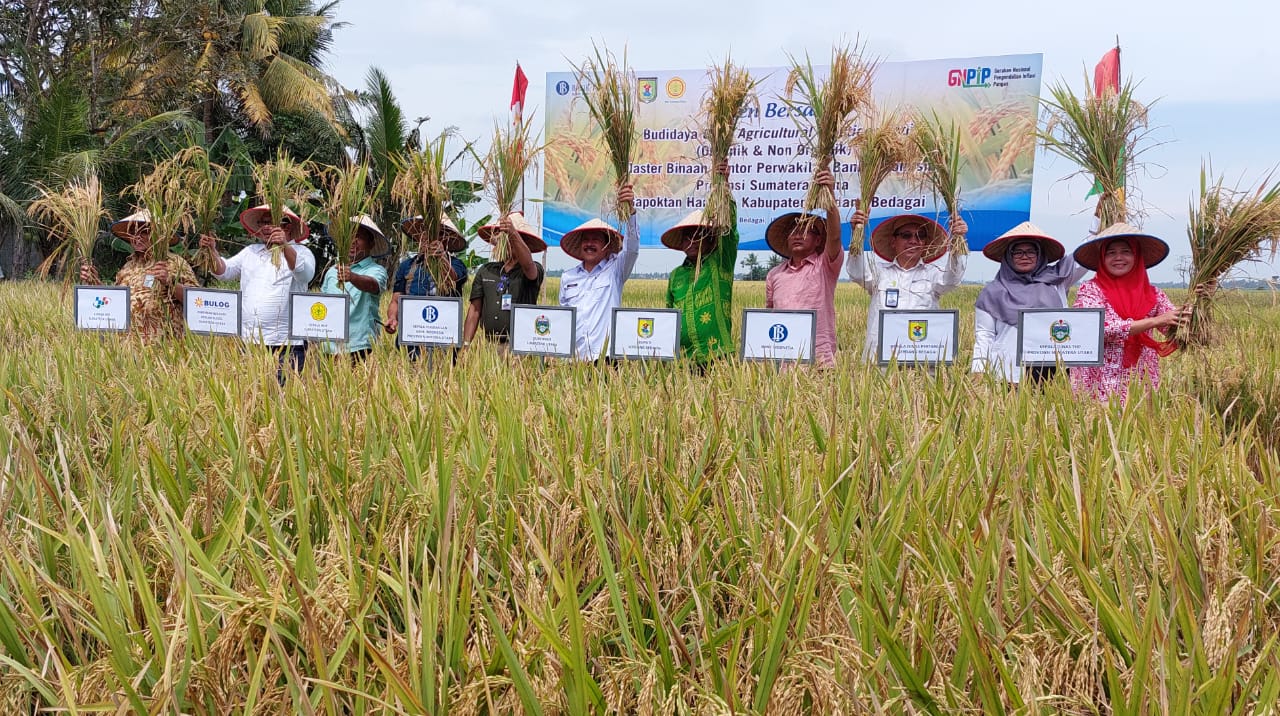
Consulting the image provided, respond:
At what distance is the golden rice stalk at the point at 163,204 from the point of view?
4078 mm

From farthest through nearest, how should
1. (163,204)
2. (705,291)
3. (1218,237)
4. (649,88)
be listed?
1. (649,88)
2. (163,204)
3. (705,291)
4. (1218,237)

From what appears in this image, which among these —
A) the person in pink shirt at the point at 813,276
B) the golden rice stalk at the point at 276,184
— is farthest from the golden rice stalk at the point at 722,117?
the golden rice stalk at the point at 276,184

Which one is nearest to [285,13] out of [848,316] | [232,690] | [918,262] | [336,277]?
[848,316]

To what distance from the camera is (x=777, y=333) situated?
3.21m

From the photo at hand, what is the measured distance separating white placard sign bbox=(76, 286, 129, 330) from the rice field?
2.31m

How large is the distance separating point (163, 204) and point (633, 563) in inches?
159

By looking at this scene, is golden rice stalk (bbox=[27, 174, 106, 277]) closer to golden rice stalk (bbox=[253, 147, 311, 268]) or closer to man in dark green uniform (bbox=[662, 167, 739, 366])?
golden rice stalk (bbox=[253, 147, 311, 268])

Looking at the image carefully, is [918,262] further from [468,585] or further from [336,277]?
[468,585]

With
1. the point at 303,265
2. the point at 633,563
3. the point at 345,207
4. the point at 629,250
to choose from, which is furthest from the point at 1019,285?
the point at 303,265

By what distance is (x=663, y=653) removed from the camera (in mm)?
938

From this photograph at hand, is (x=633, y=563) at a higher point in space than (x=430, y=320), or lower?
lower

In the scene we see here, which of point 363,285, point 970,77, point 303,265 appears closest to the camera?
point 363,285

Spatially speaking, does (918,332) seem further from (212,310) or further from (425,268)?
(212,310)

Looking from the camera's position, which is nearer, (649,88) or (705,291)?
(705,291)
